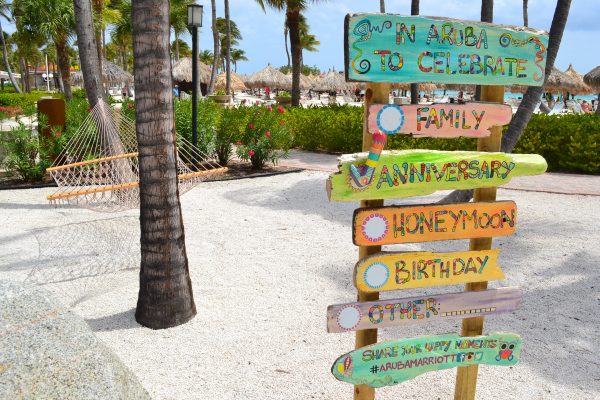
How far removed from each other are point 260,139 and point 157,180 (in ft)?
19.9

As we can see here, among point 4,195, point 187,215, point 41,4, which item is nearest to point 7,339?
point 187,215

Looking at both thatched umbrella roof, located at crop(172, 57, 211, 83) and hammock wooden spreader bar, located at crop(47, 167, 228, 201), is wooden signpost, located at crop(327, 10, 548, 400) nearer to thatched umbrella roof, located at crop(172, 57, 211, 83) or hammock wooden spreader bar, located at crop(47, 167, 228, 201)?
hammock wooden spreader bar, located at crop(47, 167, 228, 201)

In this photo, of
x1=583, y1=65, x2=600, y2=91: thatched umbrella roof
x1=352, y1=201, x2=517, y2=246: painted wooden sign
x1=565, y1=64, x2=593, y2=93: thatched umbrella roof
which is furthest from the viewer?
x1=565, y1=64, x2=593, y2=93: thatched umbrella roof

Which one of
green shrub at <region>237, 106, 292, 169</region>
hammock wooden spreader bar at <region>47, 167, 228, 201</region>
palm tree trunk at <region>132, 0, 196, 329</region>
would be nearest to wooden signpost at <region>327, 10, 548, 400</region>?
palm tree trunk at <region>132, 0, 196, 329</region>

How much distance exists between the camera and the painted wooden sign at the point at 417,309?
8.34ft

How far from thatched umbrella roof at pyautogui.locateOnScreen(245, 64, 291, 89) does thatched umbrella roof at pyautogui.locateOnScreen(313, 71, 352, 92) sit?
12.3 ft

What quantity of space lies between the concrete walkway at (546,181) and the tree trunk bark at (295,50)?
6.07m

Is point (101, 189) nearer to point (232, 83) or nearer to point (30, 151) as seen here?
A: point (30, 151)

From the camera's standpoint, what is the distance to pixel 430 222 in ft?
8.42

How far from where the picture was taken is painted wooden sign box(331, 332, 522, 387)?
2574 mm

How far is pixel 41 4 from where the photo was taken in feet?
68.8

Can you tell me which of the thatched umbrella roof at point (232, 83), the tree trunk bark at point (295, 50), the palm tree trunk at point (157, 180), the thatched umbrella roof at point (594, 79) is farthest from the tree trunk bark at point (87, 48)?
the thatched umbrella roof at point (232, 83)

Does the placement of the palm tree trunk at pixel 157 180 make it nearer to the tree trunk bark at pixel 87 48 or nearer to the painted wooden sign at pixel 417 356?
the painted wooden sign at pixel 417 356

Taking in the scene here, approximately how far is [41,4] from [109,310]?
2055cm
